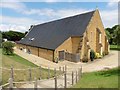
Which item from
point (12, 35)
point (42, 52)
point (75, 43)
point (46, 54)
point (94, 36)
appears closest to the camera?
point (75, 43)

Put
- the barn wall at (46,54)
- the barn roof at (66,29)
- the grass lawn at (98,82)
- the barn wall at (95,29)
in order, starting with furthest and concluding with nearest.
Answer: the barn wall at (95,29)
the barn roof at (66,29)
the barn wall at (46,54)
the grass lawn at (98,82)

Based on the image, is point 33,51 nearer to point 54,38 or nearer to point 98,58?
point 54,38

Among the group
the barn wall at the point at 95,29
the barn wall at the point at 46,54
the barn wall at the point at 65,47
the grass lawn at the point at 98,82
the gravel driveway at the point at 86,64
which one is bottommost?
the grass lawn at the point at 98,82

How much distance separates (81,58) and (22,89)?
26755mm

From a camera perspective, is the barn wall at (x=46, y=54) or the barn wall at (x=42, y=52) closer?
the barn wall at (x=46, y=54)

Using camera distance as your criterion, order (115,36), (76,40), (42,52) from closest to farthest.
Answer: (76,40), (42,52), (115,36)

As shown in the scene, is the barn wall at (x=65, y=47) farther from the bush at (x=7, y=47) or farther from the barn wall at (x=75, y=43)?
the bush at (x=7, y=47)

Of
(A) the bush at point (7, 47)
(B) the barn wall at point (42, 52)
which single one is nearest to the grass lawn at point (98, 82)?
(B) the barn wall at point (42, 52)

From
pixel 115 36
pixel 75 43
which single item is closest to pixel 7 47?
pixel 75 43

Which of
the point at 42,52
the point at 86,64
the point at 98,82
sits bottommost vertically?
the point at 98,82

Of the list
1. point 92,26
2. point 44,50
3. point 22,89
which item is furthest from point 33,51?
point 22,89

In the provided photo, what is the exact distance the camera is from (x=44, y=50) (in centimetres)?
4147

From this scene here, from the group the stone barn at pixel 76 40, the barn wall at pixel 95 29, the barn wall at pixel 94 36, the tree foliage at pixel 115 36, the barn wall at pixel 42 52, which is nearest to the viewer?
the stone barn at pixel 76 40

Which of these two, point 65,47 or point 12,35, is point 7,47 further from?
point 12,35
